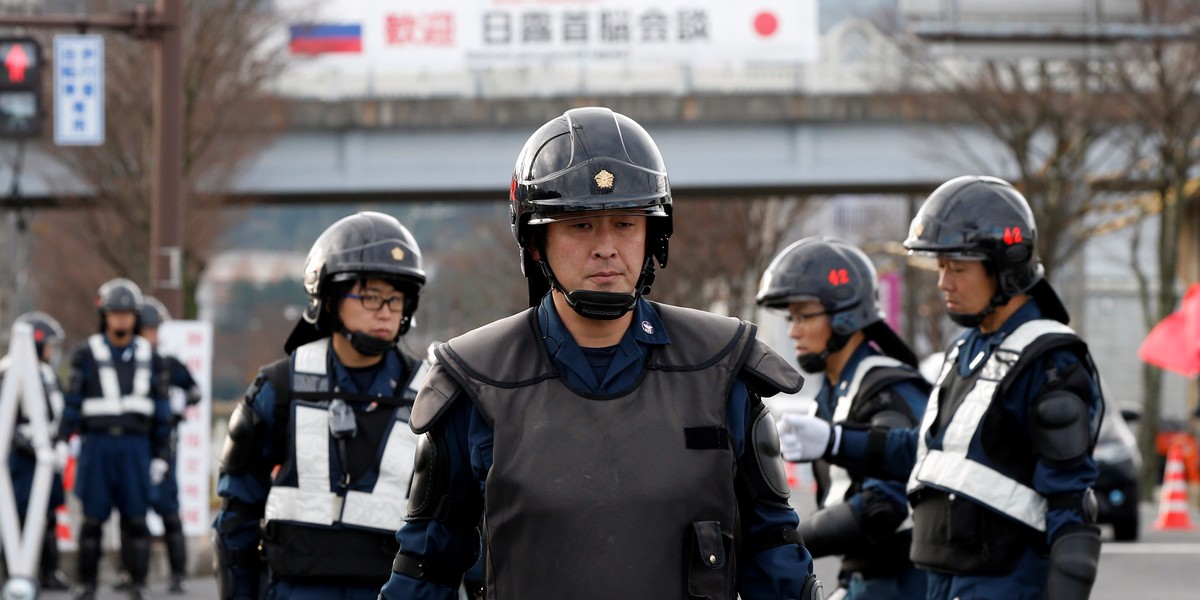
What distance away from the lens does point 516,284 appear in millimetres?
58812

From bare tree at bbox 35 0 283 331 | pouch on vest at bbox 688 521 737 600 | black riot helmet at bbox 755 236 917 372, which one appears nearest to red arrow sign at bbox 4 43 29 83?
bare tree at bbox 35 0 283 331

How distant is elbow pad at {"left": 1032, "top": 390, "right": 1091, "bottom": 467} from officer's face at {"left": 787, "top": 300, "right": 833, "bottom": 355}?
163 centimetres

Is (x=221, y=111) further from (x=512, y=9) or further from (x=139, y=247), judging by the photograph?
(x=512, y=9)

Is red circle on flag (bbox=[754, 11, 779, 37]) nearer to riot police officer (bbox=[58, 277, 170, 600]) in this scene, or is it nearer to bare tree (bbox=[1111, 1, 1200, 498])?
bare tree (bbox=[1111, 1, 1200, 498])

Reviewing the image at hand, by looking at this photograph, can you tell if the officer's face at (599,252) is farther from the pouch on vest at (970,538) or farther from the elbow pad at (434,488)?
the pouch on vest at (970,538)

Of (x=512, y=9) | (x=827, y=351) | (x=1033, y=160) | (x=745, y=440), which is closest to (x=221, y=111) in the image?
(x=512, y=9)

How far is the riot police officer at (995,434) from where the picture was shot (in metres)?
5.15

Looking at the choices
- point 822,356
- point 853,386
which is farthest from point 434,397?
point 822,356

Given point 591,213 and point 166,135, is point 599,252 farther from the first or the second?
point 166,135

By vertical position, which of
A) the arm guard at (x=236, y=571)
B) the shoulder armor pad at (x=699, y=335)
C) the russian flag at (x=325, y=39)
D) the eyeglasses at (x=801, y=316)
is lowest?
the arm guard at (x=236, y=571)

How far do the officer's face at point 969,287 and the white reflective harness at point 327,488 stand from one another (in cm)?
178

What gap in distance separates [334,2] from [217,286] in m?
57.4

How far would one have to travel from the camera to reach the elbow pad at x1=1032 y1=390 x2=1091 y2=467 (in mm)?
5121

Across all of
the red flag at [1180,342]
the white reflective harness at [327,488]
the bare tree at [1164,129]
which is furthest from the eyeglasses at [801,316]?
the bare tree at [1164,129]
